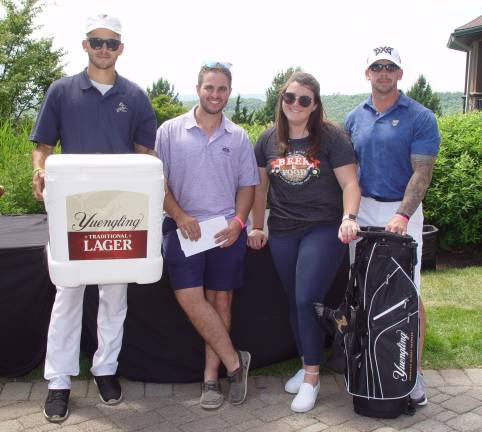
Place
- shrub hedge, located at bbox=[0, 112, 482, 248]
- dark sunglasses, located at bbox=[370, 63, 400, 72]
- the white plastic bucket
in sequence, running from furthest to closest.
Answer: shrub hedge, located at bbox=[0, 112, 482, 248] < dark sunglasses, located at bbox=[370, 63, 400, 72] < the white plastic bucket

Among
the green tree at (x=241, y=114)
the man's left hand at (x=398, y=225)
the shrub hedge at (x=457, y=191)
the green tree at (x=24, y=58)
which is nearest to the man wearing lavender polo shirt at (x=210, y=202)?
the man's left hand at (x=398, y=225)

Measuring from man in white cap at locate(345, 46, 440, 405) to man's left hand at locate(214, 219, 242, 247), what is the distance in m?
0.72

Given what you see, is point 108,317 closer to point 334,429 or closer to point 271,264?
point 271,264

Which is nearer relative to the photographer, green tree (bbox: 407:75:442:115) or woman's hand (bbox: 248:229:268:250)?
woman's hand (bbox: 248:229:268:250)

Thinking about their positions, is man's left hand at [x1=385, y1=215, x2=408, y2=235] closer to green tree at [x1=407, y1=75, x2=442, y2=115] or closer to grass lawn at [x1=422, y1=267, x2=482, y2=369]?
grass lawn at [x1=422, y1=267, x2=482, y2=369]

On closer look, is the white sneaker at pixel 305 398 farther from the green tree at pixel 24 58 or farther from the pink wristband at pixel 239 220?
the green tree at pixel 24 58

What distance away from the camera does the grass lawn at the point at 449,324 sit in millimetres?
4078

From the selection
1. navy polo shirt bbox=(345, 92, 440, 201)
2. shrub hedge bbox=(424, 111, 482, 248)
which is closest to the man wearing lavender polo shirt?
navy polo shirt bbox=(345, 92, 440, 201)

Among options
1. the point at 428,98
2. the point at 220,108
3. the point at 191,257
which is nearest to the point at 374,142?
the point at 220,108

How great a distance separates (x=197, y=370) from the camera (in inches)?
152

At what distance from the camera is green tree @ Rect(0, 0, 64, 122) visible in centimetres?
1805

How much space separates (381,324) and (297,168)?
0.91 metres

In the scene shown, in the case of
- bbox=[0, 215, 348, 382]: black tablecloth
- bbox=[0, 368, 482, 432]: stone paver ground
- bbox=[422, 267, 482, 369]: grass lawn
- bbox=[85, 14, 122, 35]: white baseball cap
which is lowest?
bbox=[0, 368, 482, 432]: stone paver ground

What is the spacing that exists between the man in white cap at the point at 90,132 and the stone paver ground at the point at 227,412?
0.42 ft
